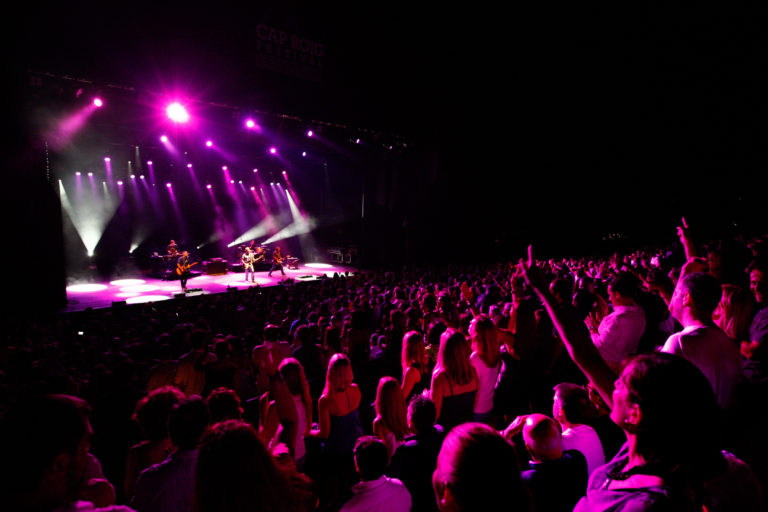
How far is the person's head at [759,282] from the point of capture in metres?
2.73

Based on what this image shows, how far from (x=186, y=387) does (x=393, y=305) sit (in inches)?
132

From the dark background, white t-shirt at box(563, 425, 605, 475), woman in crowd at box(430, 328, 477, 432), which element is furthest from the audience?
the dark background

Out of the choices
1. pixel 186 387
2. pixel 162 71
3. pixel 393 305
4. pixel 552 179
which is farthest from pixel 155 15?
pixel 552 179

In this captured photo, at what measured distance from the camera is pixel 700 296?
1812 millimetres

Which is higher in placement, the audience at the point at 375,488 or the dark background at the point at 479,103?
the dark background at the point at 479,103

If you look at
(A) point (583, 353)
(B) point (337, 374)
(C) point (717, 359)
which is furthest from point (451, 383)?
(C) point (717, 359)

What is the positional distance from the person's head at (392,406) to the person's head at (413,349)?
90 centimetres

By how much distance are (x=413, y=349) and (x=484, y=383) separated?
0.66m

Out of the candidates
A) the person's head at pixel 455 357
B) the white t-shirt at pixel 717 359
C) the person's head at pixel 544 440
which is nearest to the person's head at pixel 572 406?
the person's head at pixel 544 440

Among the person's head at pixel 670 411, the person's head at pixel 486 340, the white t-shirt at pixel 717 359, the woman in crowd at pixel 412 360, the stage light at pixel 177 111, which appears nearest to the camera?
the person's head at pixel 670 411

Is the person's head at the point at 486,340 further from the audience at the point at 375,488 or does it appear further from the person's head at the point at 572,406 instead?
the audience at the point at 375,488

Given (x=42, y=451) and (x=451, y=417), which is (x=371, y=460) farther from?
(x=451, y=417)

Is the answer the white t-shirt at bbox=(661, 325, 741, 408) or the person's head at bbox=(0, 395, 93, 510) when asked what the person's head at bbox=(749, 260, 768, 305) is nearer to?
the white t-shirt at bbox=(661, 325, 741, 408)

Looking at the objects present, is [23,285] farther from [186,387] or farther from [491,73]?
[491,73]
